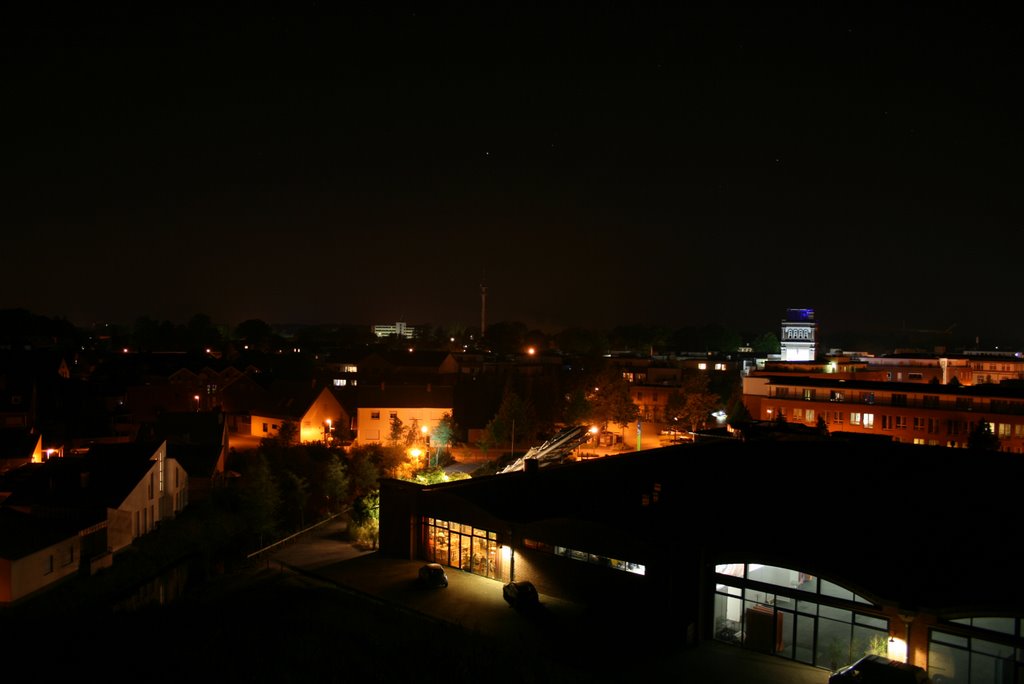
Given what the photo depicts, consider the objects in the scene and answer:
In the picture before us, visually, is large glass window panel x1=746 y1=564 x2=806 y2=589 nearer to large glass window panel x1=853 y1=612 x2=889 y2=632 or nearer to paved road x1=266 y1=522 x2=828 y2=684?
large glass window panel x1=853 y1=612 x2=889 y2=632

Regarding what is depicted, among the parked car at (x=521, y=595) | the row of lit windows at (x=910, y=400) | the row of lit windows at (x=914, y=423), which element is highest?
the row of lit windows at (x=910, y=400)

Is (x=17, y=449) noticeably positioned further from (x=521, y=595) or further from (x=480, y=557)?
(x=521, y=595)

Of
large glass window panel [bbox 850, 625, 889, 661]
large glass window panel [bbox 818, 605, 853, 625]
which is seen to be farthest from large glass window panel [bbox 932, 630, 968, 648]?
large glass window panel [bbox 818, 605, 853, 625]

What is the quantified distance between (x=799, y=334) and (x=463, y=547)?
2269 inches

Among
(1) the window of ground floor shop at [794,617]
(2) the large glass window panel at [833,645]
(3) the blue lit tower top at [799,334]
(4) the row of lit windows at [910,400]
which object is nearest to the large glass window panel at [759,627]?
(1) the window of ground floor shop at [794,617]

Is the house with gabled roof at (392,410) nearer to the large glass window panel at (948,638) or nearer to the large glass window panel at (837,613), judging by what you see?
the large glass window panel at (837,613)

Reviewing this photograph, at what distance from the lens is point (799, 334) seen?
65938 mm

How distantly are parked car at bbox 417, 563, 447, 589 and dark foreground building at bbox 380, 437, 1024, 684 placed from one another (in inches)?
39.2

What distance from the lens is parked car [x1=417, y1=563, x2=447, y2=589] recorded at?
48.2ft

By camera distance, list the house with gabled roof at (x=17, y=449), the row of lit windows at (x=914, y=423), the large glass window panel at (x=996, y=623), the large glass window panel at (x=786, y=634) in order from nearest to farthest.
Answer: the large glass window panel at (x=996, y=623) < the large glass window panel at (x=786, y=634) < the house with gabled roof at (x=17, y=449) < the row of lit windows at (x=914, y=423)

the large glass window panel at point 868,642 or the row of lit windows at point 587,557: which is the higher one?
the row of lit windows at point 587,557

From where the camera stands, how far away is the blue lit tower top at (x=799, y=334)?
65.5 m

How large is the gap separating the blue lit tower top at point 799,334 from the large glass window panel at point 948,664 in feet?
192

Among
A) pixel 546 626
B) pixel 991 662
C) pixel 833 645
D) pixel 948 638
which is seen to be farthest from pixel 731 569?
pixel 991 662
